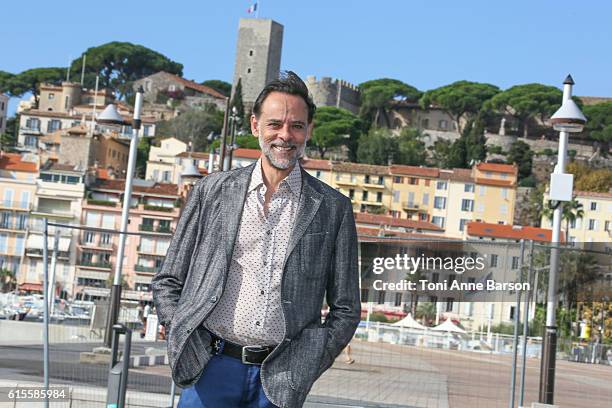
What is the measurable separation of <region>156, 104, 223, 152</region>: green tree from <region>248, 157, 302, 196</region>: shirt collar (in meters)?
106

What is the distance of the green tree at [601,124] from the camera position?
124688mm

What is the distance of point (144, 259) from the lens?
9125mm

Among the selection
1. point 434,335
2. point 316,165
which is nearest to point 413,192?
point 316,165

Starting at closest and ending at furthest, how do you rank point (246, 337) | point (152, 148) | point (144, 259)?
1. point (246, 337)
2. point (144, 259)
3. point (152, 148)

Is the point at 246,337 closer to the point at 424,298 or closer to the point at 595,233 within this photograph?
the point at 424,298

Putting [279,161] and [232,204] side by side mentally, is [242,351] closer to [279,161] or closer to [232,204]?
[232,204]

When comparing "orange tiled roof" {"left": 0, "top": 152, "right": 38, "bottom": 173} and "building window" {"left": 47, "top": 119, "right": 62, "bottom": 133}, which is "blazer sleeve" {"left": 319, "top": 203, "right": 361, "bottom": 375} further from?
"building window" {"left": 47, "top": 119, "right": 62, "bottom": 133}

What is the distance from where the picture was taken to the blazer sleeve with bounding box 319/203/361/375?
3.81m

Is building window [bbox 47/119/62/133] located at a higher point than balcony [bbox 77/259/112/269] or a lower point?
higher

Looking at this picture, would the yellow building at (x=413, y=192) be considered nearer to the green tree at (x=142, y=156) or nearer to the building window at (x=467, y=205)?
the building window at (x=467, y=205)

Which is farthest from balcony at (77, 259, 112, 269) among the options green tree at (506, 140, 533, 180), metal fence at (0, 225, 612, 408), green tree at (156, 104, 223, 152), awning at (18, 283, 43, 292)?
green tree at (506, 140, 533, 180)

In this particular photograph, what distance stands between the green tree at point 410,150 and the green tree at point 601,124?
18.5 m

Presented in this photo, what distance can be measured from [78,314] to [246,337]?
13.9 feet

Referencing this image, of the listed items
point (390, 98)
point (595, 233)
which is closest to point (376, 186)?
point (595, 233)
